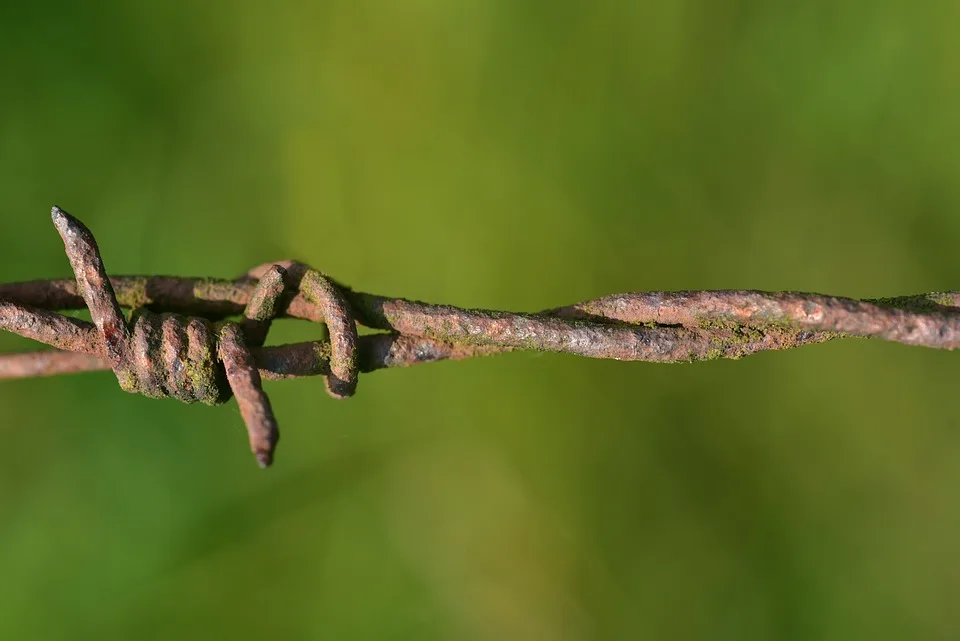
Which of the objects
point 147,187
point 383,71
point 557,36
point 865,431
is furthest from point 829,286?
point 147,187

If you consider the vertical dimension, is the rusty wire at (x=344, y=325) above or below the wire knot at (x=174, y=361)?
above

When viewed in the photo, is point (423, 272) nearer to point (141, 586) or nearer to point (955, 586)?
point (141, 586)

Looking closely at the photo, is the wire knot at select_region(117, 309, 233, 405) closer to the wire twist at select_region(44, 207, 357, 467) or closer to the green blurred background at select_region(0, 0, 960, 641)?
the wire twist at select_region(44, 207, 357, 467)

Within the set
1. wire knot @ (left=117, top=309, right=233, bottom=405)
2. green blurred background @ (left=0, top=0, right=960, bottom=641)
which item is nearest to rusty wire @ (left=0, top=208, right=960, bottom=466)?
wire knot @ (left=117, top=309, right=233, bottom=405)

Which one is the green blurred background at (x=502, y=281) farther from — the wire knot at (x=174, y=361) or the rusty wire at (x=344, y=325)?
the wire knot at (x=174, y=361)

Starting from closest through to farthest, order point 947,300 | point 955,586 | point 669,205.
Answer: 1. point 947,300
2. point 955,586
3. point 669,205

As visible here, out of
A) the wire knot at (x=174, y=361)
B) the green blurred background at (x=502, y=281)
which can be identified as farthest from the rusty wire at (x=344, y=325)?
the green blurred background at (x=502, y=281)
